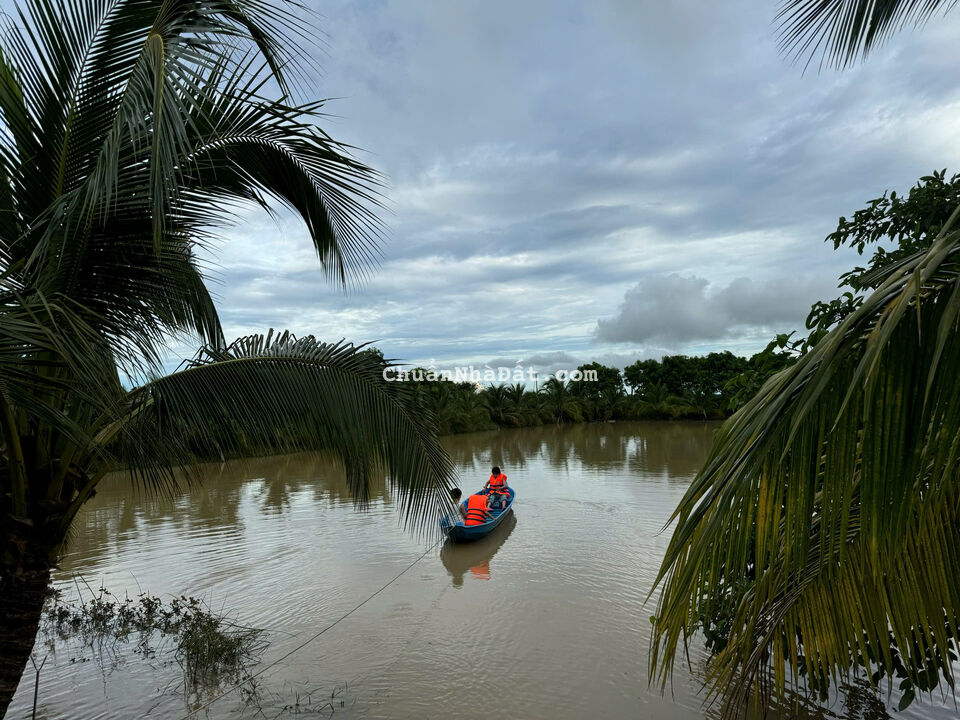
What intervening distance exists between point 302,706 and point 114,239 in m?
3.91

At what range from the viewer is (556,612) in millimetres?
7320

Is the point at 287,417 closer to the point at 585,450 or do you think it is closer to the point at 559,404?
the point at 585,450

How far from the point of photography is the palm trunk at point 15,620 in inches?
140

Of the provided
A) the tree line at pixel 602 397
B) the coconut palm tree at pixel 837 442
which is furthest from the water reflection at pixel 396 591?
the tree line at pixel 602 397

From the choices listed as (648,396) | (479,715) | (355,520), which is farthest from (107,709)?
(648,396)

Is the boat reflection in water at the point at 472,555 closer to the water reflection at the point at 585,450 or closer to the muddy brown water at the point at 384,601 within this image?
the muddy brown water at the point at 384,601

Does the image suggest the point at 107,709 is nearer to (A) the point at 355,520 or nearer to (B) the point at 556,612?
(B) the point at 556,612

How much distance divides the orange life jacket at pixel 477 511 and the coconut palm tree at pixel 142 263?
21.1ft

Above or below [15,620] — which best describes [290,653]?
below

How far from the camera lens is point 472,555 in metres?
9.98

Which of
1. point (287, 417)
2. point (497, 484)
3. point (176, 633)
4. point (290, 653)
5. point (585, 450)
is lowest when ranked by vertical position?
point (290, 653)

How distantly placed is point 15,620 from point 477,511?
24.7ft

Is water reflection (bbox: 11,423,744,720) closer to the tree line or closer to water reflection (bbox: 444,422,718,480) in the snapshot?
water reflection (bbox: 444,422,718,480)

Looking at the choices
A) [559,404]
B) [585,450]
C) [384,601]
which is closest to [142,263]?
[384,601]
